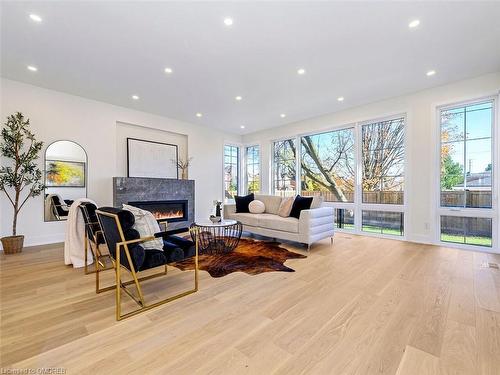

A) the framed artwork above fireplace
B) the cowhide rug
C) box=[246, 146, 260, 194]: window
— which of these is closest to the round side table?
the cowhide rug

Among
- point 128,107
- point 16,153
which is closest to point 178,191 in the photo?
point 128,107

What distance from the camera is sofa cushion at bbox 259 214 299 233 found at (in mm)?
3828

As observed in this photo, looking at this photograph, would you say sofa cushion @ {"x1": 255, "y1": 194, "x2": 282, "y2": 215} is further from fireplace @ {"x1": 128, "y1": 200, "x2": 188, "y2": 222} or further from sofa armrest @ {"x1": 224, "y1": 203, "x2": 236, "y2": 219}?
fireplace @ {"x1": 128, "y1": 200, "x2": 188, "y2": 222}

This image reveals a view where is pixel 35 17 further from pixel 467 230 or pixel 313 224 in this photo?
pixel 467 230

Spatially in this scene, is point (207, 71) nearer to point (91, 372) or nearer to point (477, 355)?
point (91, 372)

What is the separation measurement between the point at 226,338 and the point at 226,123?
5439 millimetres

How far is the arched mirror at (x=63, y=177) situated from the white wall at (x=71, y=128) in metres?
0.10

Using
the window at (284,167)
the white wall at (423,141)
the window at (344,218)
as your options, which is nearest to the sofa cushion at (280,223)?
the window at (344,218)

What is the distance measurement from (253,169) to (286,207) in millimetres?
3126

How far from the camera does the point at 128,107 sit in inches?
193

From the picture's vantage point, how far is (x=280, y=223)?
4.01m

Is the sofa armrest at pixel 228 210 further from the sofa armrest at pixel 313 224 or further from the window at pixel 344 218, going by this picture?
the window at pixel 344 218

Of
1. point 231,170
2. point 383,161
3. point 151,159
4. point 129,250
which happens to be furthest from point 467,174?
point 151,159

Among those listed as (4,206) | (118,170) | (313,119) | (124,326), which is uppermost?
(313,119)
